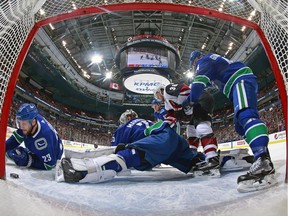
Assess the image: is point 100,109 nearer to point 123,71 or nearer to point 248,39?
point 123,71

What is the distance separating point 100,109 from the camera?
19344mm

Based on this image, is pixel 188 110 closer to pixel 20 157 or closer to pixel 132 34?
pixel 20 157

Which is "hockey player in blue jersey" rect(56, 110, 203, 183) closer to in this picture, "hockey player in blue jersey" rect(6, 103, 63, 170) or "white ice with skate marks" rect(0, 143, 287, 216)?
"white ice with skate marks" rect(0, 143, 287, 216)

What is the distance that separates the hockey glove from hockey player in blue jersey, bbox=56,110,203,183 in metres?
0.65

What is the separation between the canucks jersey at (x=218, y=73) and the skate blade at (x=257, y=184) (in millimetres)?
701

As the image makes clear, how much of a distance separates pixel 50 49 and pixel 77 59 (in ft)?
8.73

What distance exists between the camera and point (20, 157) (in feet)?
7.20

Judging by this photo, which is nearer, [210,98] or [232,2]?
[232,2]

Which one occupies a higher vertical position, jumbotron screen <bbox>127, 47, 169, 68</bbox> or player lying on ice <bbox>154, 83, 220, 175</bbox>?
jumbotron screen <bbox>127, 47, 169, 68</bbox>

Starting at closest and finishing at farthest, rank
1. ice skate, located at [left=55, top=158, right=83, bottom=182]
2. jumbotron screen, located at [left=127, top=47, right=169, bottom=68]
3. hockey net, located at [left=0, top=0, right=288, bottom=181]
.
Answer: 1. hockey net, located at [left=0, top=0, right=288, bottom=181]
2. ice skate, located at [left=55, top=158, right=83, bottom=182]
3. jumbotron screen, located at [left=127, top=47, right=169, bottom=68]

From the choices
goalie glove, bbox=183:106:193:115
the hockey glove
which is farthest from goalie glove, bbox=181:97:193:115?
the hockey glove

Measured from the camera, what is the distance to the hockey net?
135 cm

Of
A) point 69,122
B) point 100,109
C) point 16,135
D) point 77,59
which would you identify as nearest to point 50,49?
point 77,59

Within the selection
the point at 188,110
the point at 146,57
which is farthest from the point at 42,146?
the point at 146,57
